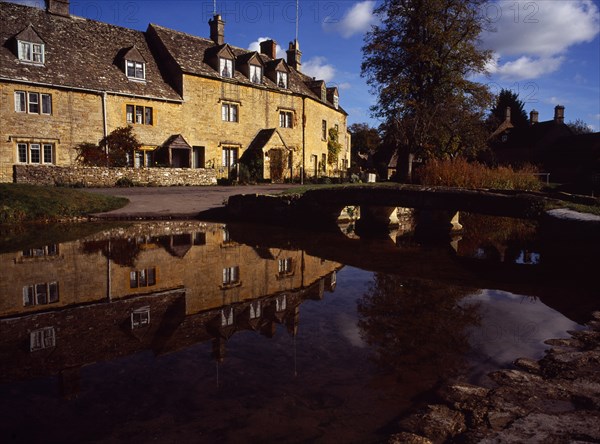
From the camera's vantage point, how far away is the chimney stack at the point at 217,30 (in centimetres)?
3497

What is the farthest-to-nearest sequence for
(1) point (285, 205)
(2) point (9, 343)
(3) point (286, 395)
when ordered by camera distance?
(1) point (285, 205) → (2) point (9, 343) → (3) point (286, 395)

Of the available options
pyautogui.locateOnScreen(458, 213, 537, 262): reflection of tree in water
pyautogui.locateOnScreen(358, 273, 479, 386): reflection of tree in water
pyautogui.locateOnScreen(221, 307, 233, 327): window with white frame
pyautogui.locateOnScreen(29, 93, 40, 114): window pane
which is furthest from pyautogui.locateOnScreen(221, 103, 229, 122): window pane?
pyautogui.locateOnScreen(221, 307, 233, 327): window with white frame

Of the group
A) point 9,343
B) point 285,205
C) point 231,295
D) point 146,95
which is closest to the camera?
point 9,343

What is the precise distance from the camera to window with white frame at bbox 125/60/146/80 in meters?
28.4

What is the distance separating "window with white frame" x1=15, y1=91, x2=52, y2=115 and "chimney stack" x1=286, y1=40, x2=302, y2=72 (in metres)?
23.2

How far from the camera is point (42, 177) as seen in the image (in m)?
22.9

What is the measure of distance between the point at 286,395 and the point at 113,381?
1.58 meters

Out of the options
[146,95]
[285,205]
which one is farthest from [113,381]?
[146,95]

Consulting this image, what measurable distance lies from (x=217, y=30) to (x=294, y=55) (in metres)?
9.03

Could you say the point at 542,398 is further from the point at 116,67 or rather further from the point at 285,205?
the point at 116,67

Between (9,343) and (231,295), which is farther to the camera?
(231,295)

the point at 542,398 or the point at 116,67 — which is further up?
the point at 116,67

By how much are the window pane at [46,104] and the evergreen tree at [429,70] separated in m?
20.0

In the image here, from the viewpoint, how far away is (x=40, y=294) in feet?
21.6
